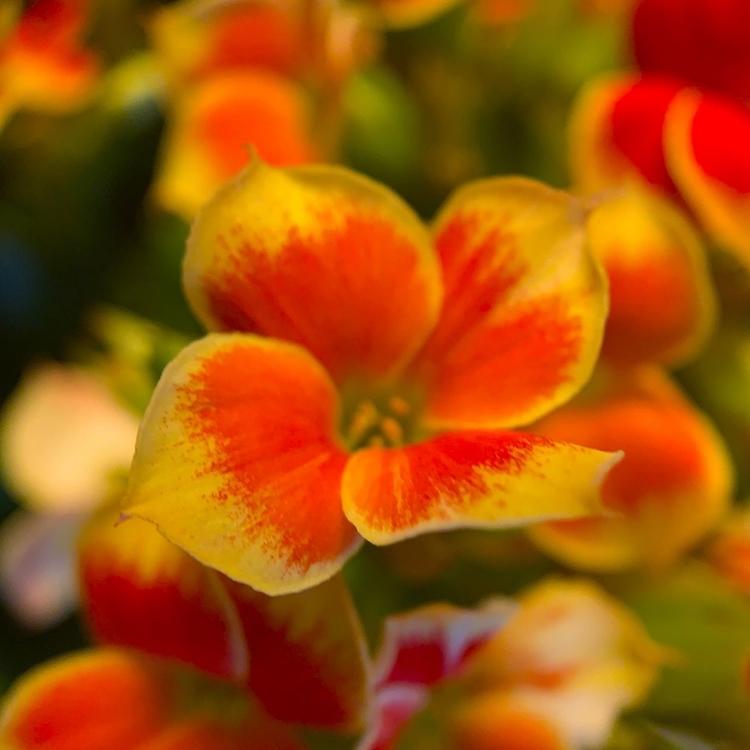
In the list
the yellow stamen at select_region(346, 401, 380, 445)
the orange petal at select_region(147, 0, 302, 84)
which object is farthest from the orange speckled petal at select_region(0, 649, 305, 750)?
the orange petal at select_region(147, 0, 302, 84)

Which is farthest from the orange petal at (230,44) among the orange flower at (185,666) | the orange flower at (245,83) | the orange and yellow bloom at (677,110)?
the orange flower at (185,666)

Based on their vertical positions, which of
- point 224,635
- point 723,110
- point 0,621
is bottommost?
point 0,621

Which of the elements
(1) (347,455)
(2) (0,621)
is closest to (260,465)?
(1) (347,455)

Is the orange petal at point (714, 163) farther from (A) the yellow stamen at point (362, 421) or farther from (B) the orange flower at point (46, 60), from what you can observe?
(B) the orange flower at point (46, 60)

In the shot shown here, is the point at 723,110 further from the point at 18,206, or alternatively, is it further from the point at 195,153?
the point at 18,206

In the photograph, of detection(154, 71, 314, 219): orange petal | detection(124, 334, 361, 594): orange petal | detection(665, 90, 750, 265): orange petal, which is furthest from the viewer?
detection(154, 71, 314, 219): orange petal

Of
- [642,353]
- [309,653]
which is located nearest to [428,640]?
[309,653]

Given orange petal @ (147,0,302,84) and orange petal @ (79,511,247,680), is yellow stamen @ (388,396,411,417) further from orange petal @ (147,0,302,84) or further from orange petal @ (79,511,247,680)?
orange petal @ (147,0,302,84)
